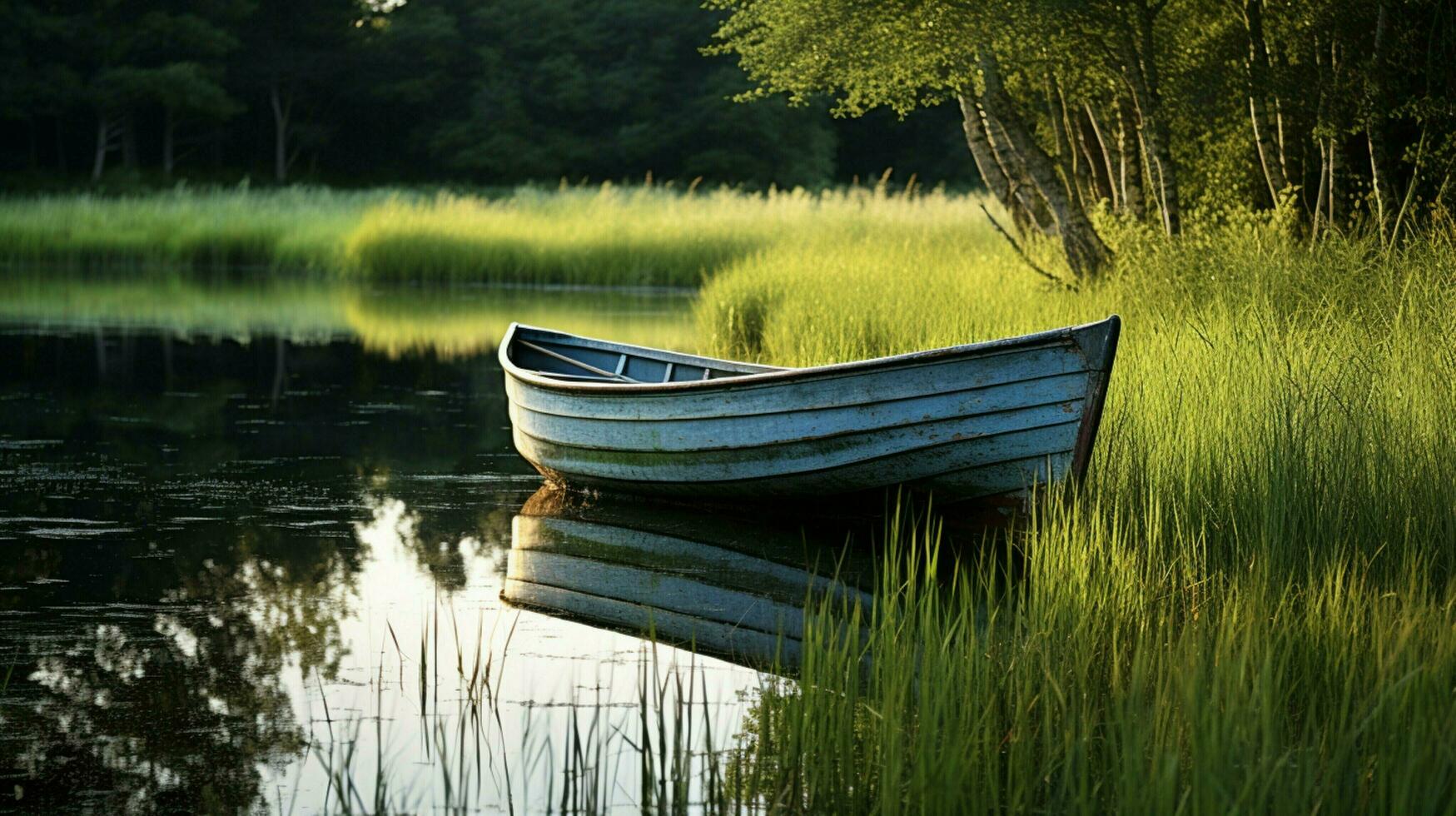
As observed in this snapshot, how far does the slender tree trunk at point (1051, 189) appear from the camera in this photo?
12391mm

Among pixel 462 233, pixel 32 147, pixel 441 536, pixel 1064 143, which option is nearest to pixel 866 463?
pixel 441 536

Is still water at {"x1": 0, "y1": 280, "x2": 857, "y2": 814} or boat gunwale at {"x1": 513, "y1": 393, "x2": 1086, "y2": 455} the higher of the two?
boat gunwale at {"x1": 513, "y1": 393, "x2": 1086, "y2": 455}

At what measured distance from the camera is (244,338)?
627 inches

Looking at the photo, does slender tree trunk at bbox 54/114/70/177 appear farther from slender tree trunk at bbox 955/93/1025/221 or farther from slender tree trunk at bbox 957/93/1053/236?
slender tree trunk at bbox 957/93/1053/236

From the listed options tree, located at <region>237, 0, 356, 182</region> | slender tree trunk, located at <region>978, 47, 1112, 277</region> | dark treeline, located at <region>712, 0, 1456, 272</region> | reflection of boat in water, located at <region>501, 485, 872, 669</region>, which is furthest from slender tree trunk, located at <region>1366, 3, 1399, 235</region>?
tree, located at <region>237, 0, 356, 182</region>

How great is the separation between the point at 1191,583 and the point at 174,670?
279 centimetres

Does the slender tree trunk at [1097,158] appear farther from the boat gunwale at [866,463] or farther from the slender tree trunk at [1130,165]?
the boat gunwale at [866,463]

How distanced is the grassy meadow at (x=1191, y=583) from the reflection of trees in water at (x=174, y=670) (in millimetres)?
1225

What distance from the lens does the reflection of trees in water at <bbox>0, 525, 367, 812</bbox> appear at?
3793 millimetres

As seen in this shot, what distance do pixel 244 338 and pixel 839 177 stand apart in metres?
41.6

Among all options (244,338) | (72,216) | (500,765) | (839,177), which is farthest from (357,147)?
(500,765)

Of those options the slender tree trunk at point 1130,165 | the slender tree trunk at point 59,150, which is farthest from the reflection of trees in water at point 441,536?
the slender tree trunk at point 59,150

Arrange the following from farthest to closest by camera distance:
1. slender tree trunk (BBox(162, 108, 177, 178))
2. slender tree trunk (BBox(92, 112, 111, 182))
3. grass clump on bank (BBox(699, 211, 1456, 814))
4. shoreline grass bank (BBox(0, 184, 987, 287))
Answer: slender tree trunk (BBox(162, 108, 177, 178)), slender tree trunk (BBox(92, 112, 111, 182)), shoreline grass bank (BBox(0, 184, 987, 287)), grass clump on bank (BBox(699, 211, 1456, 814))

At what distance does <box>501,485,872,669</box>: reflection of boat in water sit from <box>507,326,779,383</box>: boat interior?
1.49 m
